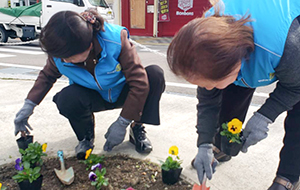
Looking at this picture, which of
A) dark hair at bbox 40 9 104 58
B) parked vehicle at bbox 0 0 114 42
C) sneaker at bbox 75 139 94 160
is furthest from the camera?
parked vehicle at bbox 0 0 114 42

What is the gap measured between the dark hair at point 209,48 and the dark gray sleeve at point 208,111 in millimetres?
524

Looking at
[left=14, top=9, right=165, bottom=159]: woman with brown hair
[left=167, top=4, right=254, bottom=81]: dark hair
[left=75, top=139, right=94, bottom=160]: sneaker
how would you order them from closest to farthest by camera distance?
1. [left=167, top=4, right=254, bottom=81]: dark hair
2. [left=14, top=9, right=165, bottom=159]: woman with brown hair
3. [left=75, top=139, right=94, bottom=160]: sneaker

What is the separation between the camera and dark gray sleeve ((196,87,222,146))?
1.62 m

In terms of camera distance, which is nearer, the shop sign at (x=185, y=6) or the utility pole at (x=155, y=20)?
the shop sign at (x=185, y=6)

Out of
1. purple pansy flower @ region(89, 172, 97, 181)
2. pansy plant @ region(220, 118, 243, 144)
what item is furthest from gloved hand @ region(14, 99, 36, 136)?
pansy plant @ region(220, 118, 243, 144)

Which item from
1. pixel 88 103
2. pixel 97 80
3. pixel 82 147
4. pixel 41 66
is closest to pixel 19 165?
pixel 82 147

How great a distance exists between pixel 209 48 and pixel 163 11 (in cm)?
1339

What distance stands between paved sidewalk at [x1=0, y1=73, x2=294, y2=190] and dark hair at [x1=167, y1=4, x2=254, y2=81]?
0.91 metres

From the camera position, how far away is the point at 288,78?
1259 millimetres

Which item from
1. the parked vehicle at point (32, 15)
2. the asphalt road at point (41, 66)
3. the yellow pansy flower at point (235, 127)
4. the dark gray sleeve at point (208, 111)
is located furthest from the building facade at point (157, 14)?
the yellow pansy flower at point (235, 127)

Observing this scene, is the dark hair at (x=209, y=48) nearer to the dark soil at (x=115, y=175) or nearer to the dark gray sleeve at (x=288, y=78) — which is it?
the dark gray sleeve at (x=288, y=78)

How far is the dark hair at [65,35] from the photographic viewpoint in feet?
4.88

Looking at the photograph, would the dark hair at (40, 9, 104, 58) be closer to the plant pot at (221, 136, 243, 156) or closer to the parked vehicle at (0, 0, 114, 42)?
the plant pot at (221, 136, 243, 156)

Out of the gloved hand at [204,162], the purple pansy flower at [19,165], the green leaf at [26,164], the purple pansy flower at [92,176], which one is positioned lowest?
the purple pansy flower at [92,176]
